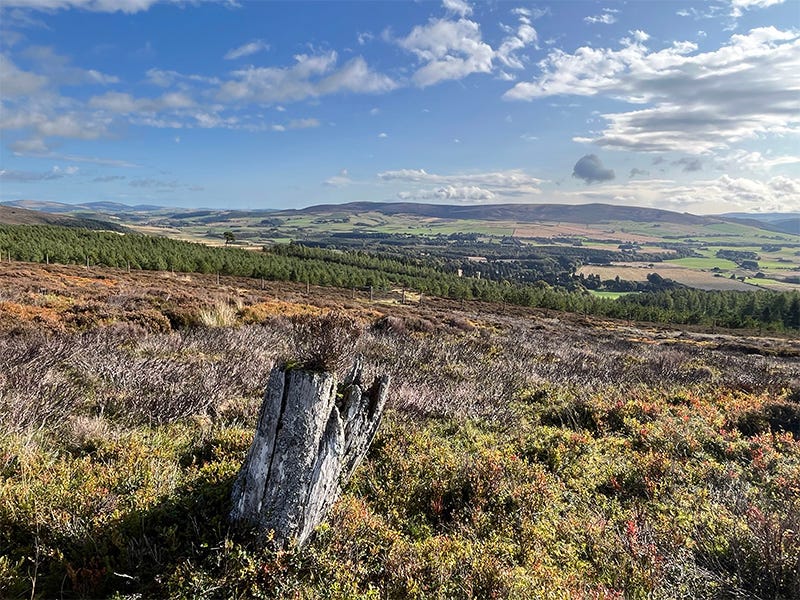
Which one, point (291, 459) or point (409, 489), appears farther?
point (409, 489)

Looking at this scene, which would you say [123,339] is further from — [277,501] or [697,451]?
[697,451]

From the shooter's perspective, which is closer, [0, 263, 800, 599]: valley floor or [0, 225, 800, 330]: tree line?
[0, 263, 800, 599]: valley floor

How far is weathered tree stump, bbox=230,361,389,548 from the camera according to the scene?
2641 millimetres

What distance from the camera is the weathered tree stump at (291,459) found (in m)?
2.64

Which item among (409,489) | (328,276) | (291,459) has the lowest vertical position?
(328,276)

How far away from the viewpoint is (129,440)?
3924 millimetres

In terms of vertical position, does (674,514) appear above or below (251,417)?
below

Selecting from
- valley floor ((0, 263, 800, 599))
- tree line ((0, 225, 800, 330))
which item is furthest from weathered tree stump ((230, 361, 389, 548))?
tree line ((0, 225, 800, 330))

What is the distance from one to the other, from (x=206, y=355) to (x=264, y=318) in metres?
5.62

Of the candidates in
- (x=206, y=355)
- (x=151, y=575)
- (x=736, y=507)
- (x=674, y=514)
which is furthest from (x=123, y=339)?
(x=736, y=507)

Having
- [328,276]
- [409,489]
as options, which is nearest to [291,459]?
[409,489]

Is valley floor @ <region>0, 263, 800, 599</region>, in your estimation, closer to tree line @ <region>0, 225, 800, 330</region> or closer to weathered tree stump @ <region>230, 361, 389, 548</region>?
weathered tree stump @ <region>230, 361, 389, 548</region>

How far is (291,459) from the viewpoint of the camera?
8.64ft

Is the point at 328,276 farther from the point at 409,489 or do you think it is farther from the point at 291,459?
the point at 291,459
